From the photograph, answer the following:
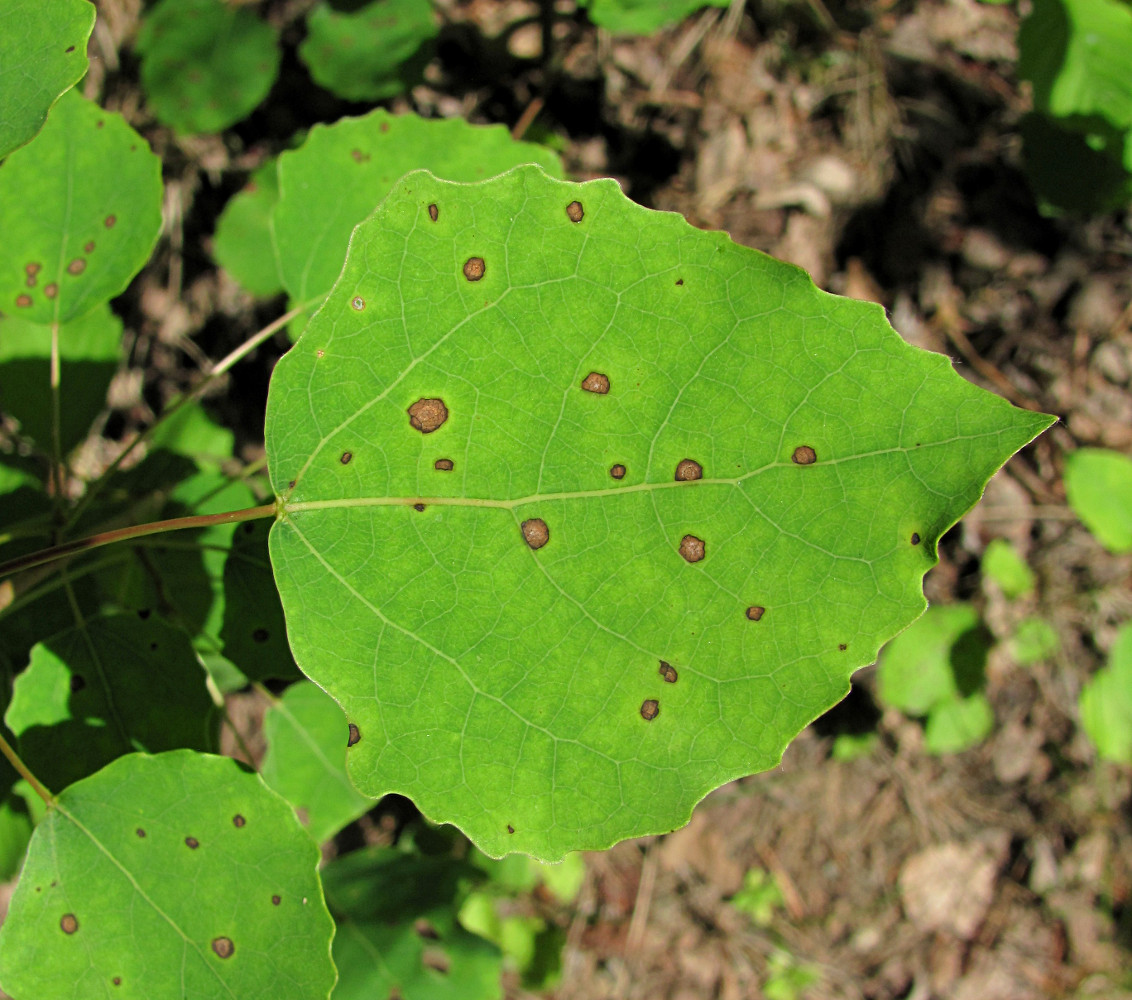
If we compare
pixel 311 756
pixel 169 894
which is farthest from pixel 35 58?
pixel 311 756

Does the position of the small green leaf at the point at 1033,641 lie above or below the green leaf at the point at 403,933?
above

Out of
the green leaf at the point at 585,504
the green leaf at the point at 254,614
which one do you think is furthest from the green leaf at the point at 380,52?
the green leaf at the point at 585,504

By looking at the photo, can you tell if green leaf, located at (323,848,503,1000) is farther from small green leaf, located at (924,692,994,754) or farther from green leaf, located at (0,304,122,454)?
small green leaf, located at (924,692,994,754)

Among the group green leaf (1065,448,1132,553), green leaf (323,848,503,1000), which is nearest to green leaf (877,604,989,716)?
green leaf (1065,448,1132,553)

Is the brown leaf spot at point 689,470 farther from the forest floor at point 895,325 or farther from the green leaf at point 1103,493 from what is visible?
the green leaf at point 1103,493

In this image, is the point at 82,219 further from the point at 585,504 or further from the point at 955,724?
the point at 955,724

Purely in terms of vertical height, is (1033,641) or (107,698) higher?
(107,698)
